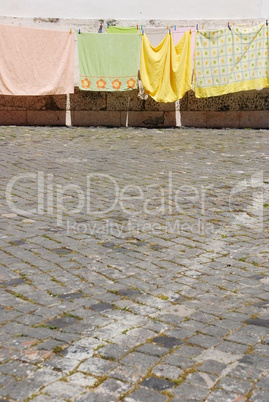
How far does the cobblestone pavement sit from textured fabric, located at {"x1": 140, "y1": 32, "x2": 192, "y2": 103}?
3273 millimetres

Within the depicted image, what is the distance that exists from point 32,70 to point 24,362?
373 inches

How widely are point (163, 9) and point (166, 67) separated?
1479 millimetres

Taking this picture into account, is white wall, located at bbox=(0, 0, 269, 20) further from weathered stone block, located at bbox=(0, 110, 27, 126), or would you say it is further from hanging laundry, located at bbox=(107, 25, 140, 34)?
weathered stone block, located at bbox=(0, 110, 27, 126)

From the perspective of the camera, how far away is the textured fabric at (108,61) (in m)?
12.1

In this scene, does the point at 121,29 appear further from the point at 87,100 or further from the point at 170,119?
the point at 170,119

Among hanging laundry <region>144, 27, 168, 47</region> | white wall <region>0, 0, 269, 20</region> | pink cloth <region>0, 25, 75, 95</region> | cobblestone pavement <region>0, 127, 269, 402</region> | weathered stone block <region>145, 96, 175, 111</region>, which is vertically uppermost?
white wall <region>0, 0, 269, 20</region>

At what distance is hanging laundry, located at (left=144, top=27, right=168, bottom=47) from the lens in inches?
482

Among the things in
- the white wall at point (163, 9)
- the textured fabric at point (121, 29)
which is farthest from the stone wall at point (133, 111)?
the white wall at point (163, 9)

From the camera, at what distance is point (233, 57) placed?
12.1m

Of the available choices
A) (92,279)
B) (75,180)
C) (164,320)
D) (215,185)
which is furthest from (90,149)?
(164,320)

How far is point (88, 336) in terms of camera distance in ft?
11.7

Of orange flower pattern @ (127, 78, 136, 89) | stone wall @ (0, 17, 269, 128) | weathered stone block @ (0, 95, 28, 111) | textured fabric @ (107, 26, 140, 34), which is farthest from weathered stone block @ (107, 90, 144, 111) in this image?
weathered stone block @ (0, 95, 28, 111)

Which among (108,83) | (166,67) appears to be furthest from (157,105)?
(108,83)

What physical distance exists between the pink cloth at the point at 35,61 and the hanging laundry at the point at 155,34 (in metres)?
1.48
